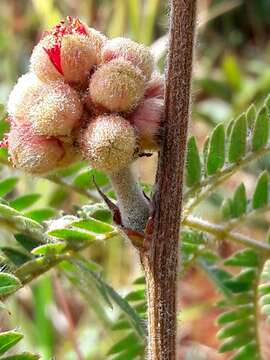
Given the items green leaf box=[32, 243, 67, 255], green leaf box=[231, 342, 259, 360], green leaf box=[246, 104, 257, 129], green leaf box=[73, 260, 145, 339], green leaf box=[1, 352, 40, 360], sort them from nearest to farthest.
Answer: green leaf box=[1, 352, 40, 360]
green leaf box=[32, 243, 67, 255]
green leaf box=[73, 260, 145, 339]
green leaf box=[246, 104, 257, 129]
green leaf box=[231, 342, 259, 360]

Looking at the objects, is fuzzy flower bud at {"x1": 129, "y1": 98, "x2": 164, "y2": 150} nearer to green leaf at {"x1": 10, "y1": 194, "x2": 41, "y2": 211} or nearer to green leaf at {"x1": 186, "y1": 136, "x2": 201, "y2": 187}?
green leaf at {"x1": 186, "y1": 136, "x2": 201, "y2": 187}

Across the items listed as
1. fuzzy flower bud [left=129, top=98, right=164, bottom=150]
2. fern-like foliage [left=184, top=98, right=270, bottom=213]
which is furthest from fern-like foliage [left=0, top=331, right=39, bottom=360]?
fern-like foliage [left=184, top=98, right=270, bottom=213]

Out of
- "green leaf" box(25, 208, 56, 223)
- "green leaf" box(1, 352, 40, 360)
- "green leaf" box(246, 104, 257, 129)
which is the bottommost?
"green leaf" box(1, 352, 40, 360)

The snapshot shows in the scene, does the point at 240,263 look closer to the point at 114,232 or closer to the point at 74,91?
the point at 114,232

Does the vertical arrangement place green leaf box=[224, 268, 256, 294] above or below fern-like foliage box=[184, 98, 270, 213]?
below

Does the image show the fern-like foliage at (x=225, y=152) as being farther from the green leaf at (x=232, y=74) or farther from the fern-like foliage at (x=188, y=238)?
the green leaf at (x=232, y=74)

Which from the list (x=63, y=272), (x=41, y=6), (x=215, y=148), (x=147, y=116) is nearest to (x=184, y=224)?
(x=215, y=148)

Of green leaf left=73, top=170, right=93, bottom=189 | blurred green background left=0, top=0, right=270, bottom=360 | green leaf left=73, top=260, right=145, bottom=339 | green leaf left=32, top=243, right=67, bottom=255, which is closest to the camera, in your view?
green leaf left=32, top=243, right=67, bottom=255
